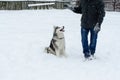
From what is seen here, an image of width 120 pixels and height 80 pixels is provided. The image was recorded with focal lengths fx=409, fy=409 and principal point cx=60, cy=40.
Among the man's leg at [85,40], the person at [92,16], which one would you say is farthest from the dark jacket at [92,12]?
the man's leg at [85,40]

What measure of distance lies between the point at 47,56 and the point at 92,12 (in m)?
1.54

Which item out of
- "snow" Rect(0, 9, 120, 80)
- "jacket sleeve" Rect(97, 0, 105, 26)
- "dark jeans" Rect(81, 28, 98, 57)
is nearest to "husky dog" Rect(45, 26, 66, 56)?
"snow" Rect(0, 9, 120, 80)

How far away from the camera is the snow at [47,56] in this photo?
815cm

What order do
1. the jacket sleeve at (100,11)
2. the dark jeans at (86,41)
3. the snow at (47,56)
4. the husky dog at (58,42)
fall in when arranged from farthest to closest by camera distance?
1. the husky dog at (58,42)
2. the dark jeans at (86,41)
3. the jacket sleeve at (100,11)
4. the snow at (47,56)

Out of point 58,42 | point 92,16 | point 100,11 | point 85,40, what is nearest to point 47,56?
point 58,42

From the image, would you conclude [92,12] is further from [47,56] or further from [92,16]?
[47,56]

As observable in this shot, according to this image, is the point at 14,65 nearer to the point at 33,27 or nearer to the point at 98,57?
the point at 98,57

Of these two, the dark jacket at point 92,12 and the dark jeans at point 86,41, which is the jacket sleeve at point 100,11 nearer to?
the dark jacket at point 92,12

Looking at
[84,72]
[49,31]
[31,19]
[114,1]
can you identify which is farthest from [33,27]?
[114,1]

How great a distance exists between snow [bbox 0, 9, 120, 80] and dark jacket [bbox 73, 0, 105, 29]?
0.92 m

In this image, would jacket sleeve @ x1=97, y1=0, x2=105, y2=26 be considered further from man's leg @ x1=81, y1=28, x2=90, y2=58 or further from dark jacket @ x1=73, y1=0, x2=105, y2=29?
man's leg @ x1=81, y1=28, x2=90, y2=58

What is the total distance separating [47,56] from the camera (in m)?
9.60

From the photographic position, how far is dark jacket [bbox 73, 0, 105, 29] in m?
8.94

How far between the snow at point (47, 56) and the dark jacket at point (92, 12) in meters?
0.92
